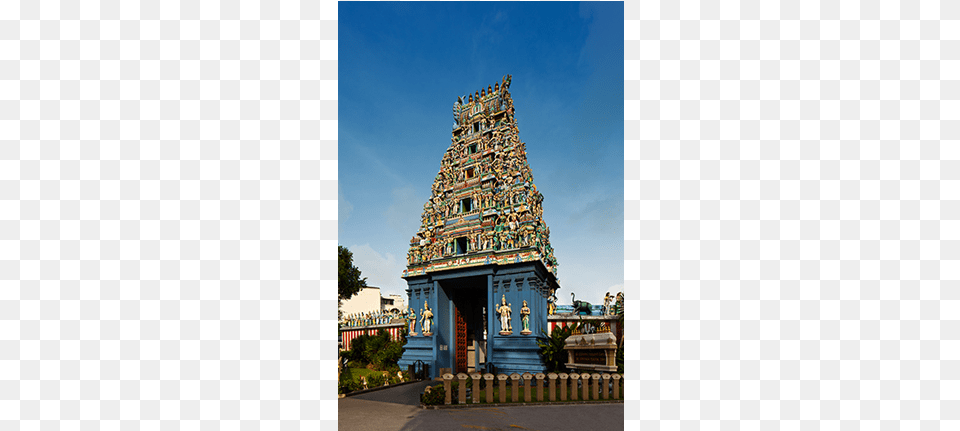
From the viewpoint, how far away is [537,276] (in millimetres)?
19094

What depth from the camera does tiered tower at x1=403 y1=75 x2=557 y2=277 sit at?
65.5 feet

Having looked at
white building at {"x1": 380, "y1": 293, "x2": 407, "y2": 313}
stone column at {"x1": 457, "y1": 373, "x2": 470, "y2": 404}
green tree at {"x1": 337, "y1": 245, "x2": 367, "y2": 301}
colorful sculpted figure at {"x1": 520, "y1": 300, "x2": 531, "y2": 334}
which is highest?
green tree at {"x1": 337, "y1": 245, "x2": 367, "y2": 301}

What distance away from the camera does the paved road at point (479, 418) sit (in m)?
8.52

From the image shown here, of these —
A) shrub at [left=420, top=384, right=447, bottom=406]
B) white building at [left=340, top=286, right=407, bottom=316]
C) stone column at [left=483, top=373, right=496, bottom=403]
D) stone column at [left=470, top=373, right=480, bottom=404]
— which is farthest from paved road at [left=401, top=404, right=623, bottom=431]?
white building at [left=340, top=286, right=407, bottom=316]

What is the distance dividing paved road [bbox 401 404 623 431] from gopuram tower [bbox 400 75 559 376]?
7296 mm

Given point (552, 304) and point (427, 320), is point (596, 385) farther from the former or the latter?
point (427, 320)

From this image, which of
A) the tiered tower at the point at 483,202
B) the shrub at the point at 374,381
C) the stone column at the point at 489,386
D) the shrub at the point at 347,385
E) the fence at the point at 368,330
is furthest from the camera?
the fence at the point at 368,330

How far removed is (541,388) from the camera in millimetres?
11273

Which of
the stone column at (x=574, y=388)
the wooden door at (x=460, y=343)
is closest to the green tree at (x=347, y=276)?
the wooden door at (x=460, y=343)

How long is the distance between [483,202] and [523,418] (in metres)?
13.3

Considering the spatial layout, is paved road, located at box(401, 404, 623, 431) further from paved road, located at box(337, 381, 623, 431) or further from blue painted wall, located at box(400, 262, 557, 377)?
blue painted wall, located at box(400, 262, 557, 377)

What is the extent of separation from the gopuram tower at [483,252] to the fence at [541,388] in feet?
19.1

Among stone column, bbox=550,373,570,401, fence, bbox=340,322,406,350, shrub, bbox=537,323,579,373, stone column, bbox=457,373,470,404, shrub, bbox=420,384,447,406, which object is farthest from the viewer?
fence, bbox=340,322,406,350

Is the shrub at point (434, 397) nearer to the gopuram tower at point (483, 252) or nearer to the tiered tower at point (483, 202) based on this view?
the gopuram tower at point (483, 252)
